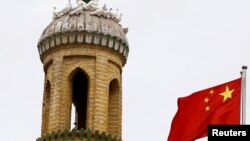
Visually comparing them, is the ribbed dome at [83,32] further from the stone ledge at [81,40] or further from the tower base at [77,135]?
the tower base at [77,135]

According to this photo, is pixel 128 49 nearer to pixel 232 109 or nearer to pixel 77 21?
pixel 77 21

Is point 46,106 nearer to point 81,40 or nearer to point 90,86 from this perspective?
point 90,86

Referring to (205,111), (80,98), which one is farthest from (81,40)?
(205,111)

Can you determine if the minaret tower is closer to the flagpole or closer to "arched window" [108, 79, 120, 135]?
"arched window" [108, 79, 120, 135]

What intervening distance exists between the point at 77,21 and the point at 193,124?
503 inches

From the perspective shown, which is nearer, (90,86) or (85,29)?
(90,86)

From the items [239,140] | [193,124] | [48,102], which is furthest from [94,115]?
[239,140]

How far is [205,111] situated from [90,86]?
37.6ft

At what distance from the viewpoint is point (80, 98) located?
132 ft

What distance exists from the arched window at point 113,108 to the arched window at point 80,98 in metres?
1.74

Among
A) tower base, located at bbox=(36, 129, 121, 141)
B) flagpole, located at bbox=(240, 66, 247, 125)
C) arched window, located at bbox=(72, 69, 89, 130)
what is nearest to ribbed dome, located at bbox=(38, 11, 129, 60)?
arched window, located at bbox=(72, 69, 89, 130)

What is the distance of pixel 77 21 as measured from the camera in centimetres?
3744

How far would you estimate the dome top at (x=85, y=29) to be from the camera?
122 ft

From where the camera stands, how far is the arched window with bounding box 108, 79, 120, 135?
3709 centimetres
